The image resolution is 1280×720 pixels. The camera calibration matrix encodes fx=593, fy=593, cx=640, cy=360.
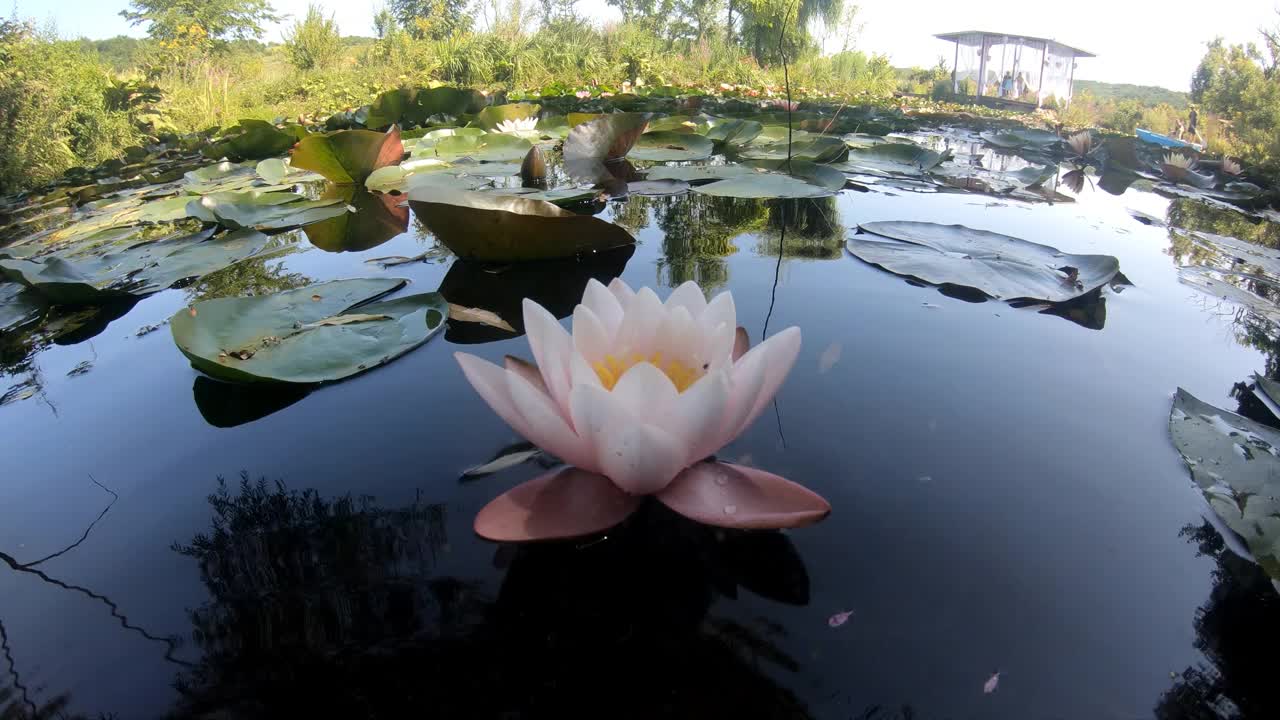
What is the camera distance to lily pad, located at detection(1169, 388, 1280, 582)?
21.0 inches

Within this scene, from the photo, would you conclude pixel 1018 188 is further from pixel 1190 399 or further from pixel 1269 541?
pixel 1269 541

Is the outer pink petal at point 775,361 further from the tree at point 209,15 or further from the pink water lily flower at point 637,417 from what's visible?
the tree at point 209,15

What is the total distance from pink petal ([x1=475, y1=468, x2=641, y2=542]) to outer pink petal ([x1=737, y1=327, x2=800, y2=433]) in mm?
154

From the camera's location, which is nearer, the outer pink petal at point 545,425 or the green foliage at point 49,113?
the outer pink petal at point 545,425

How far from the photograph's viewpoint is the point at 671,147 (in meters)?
3.04

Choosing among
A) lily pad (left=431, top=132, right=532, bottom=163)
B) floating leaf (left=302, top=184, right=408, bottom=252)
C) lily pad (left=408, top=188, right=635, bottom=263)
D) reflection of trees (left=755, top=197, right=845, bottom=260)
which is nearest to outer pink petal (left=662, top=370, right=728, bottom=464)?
lily pad (left=408, top=188, right=635, bottom=263)

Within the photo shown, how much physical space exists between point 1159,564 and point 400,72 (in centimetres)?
955

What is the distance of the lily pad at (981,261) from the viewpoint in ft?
3.81

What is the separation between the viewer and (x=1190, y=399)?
74cm

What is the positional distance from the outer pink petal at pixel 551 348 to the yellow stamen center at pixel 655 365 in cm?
6

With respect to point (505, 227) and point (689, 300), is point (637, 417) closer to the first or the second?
point (689, 300)

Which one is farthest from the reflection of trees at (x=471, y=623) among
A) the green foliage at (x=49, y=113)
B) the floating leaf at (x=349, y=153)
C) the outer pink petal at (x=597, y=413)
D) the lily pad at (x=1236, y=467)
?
the green foliage at (x=49, y=113)

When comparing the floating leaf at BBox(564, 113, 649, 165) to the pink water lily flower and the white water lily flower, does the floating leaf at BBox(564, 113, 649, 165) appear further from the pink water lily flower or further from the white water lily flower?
the pink water lily flower

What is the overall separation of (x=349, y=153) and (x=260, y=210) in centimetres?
44
